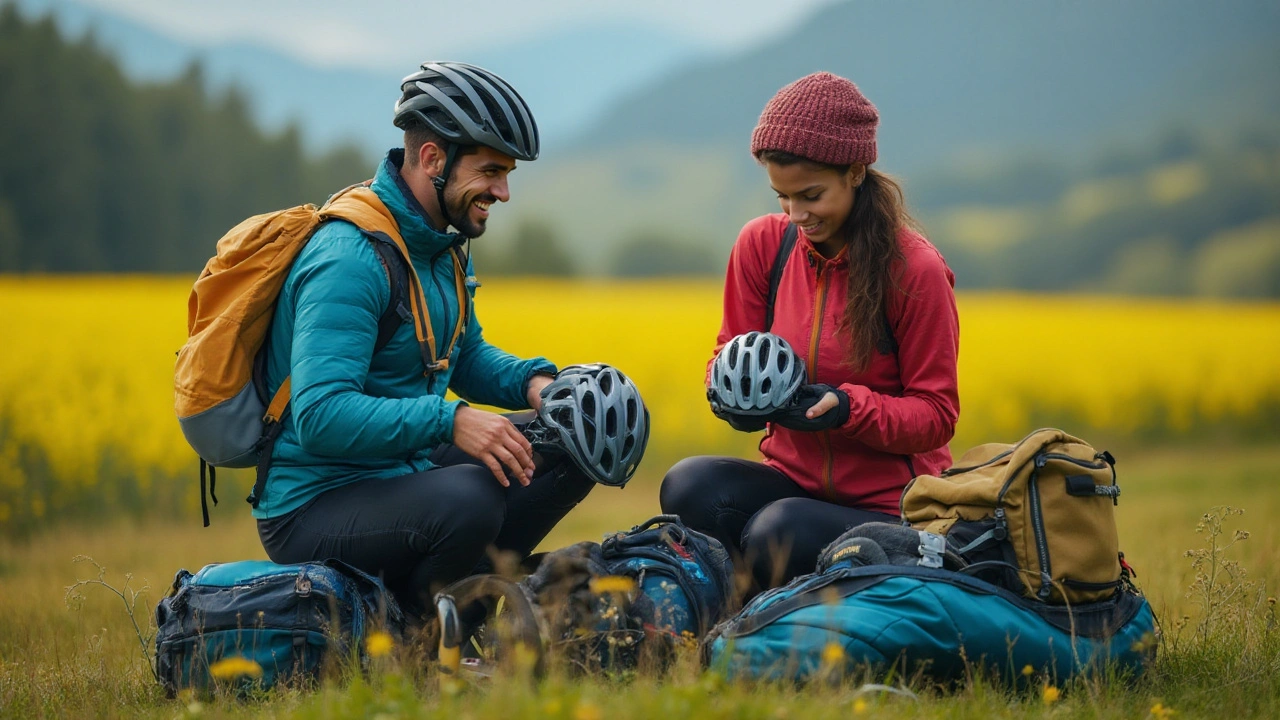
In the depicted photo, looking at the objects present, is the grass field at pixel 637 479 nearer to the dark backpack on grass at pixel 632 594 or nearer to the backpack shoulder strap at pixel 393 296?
the dark backpack on grass at pixel 632 594

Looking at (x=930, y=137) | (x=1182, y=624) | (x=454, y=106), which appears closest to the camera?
(x=454, y=106)

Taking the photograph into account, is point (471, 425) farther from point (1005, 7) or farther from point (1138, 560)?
point (1005, 7)

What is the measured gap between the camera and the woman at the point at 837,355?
188 inches

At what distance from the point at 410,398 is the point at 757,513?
153 cm

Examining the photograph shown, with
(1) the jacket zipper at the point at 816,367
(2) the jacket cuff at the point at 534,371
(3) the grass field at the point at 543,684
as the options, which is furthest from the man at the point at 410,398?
(1) the jacket zipper at the point at 816,367

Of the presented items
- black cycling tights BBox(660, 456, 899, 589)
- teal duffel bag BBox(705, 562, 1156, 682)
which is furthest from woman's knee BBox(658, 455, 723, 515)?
teal duffel bag BBox(705, 562, 1156, 682)

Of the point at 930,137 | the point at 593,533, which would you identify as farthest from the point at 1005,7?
the point at 593,533

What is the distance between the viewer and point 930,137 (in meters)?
134

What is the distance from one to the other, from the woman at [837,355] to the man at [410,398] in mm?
758

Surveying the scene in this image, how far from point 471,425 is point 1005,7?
15831 cm

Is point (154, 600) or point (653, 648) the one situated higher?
point (653, 648)

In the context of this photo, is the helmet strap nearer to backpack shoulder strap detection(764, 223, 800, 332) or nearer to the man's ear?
the man's ear

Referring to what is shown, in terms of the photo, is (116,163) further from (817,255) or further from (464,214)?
(817,255)

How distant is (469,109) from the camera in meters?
4.73
